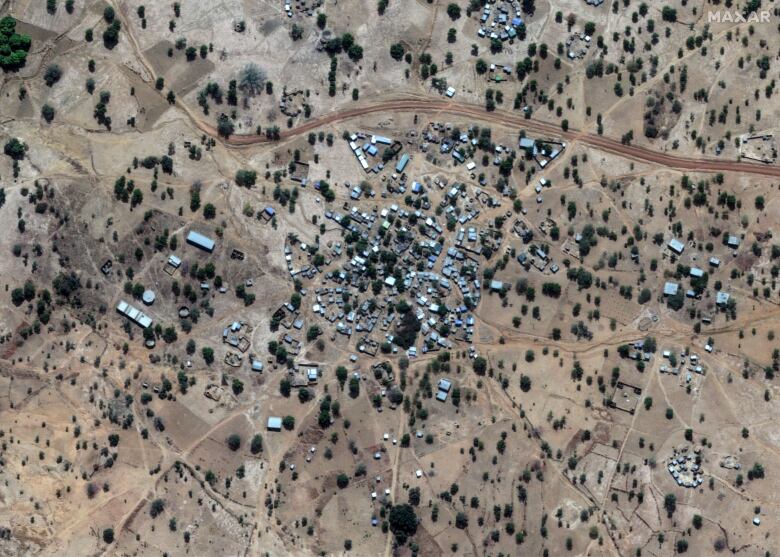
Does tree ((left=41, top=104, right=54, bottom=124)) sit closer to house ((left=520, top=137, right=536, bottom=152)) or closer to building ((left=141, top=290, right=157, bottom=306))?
building ((left=141, top=290, right=157, bottom=306))

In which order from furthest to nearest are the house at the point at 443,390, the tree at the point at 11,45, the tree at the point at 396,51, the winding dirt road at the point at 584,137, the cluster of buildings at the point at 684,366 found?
the tree at the point at 396,51
the winding dirt road at the point at 584,137
the tree at the point at 11,45
the cluster of buildings at the point at 684,366
the house at the point at 443,390

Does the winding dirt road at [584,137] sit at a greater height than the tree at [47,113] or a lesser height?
greater

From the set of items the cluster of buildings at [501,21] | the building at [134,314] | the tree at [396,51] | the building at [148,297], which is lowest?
the building at [134,314]

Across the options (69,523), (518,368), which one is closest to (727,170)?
(518,368)

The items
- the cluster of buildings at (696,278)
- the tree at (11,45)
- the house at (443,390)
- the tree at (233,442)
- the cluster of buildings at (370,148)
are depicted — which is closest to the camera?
the tree at (233,442)

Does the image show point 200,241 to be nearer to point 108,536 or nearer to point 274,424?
point 274,424

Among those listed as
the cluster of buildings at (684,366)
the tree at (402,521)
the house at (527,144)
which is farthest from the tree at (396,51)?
the tree at (402,521)

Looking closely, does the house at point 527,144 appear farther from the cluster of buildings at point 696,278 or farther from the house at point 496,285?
the cluster of buildings at point 696,278

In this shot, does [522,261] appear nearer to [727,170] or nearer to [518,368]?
[518,368]
